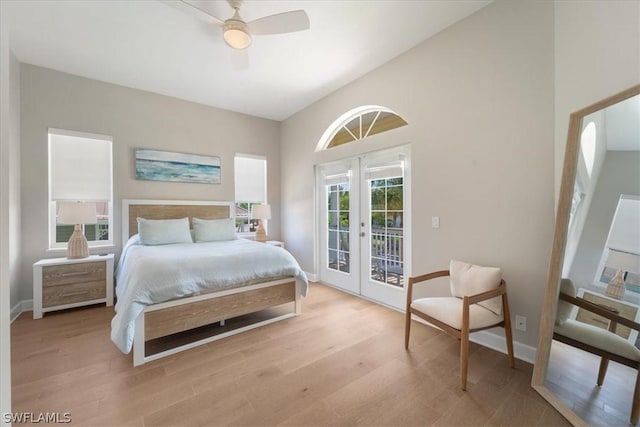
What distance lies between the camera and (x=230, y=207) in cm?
446

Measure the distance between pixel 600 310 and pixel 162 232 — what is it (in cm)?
412

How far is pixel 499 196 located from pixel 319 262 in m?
2.80

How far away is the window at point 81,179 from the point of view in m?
3.26

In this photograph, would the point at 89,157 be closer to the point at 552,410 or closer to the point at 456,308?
the point at 456,308

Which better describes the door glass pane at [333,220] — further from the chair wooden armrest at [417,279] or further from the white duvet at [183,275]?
the chair wooden armrest at [417,279]

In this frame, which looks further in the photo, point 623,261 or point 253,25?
point 253,25

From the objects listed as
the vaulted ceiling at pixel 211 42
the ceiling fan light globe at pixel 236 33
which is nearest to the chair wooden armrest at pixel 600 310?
the vaulted ceiling at pixel 211 42

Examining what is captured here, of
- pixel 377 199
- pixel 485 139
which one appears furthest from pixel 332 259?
pixel 485 139

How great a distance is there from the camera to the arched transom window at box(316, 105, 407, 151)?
10.6ft

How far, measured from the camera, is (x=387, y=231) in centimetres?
323

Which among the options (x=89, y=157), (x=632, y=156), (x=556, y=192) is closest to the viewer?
(x=632, y=156)

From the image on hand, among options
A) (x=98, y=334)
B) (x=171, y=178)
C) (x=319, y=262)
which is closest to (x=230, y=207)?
(x=171, y=178)

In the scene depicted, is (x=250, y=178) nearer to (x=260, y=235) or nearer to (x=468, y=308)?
(x=260, y=235)

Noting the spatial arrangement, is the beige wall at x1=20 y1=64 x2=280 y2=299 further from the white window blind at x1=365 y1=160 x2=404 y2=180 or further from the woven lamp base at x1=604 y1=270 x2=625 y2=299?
the woven lamp base at x1=604 y1=270 x2=625 y2=299
